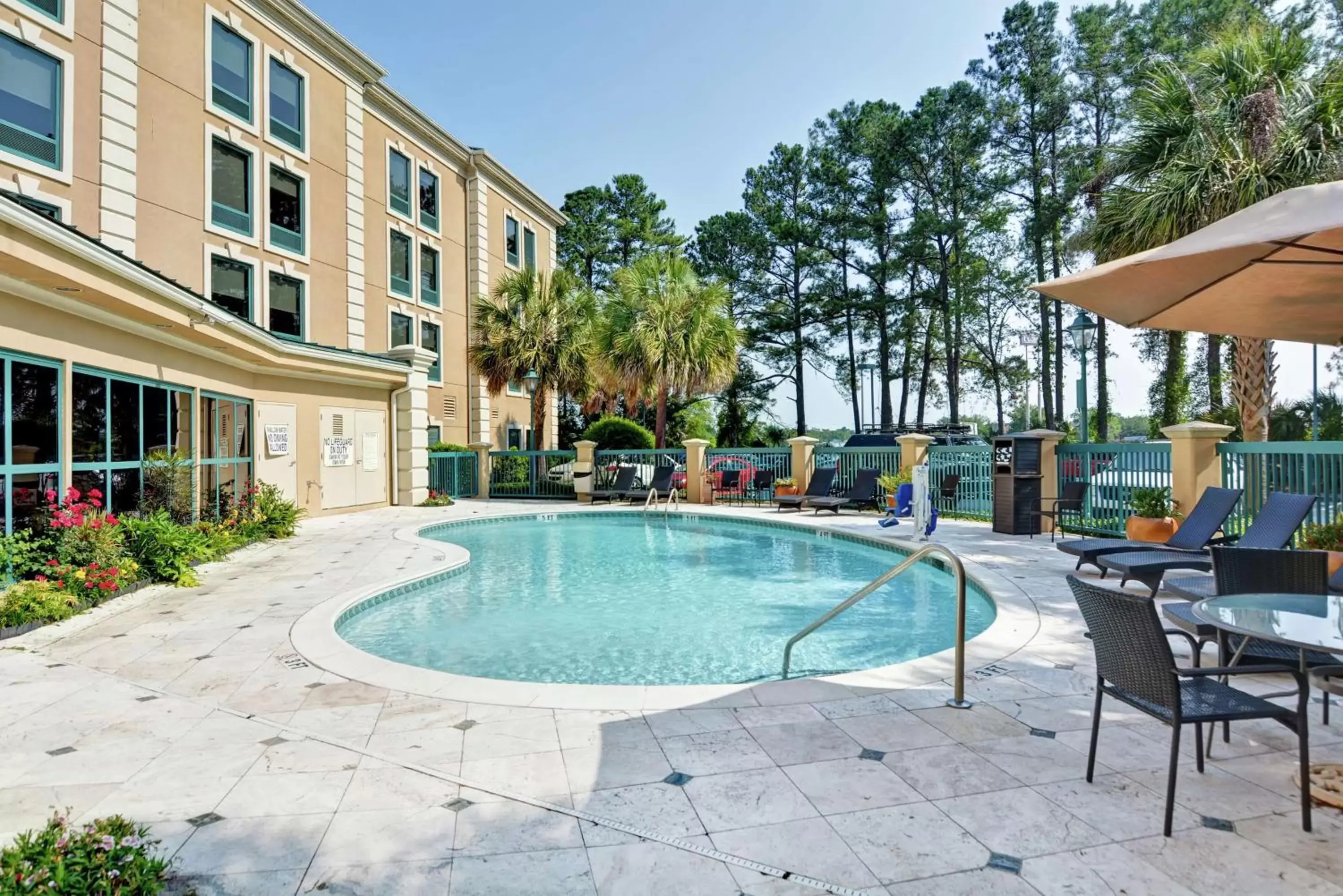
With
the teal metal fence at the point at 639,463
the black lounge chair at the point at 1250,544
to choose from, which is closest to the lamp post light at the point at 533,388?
the teal metal fence at the point at 639,463

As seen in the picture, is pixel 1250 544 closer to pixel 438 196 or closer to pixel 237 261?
pixel 237 261

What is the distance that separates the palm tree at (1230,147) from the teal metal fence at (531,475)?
44.7ft

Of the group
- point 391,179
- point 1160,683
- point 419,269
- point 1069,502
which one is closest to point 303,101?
point 391,179

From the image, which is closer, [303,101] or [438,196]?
[303,101]

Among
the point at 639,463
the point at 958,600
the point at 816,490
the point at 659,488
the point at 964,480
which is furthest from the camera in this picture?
the point at 639,463

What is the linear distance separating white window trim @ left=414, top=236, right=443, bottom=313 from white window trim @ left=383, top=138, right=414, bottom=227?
0.67 metres

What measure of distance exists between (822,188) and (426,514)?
23942 mm

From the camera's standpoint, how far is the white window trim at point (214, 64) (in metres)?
15.0

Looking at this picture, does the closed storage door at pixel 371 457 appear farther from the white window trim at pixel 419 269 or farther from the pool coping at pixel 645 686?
the pool coping at pixel 645 686

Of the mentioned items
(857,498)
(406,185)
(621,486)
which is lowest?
(857,498)

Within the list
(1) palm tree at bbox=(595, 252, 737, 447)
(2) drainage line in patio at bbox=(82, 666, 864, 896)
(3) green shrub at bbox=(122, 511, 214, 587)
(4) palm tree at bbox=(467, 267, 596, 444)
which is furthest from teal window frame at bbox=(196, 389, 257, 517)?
(1) palm tree at bbox=(595, 252, 737, 447)

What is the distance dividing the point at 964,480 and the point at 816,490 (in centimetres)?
292

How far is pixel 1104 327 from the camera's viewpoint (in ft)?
91.9

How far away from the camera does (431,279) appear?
22.4 meters
